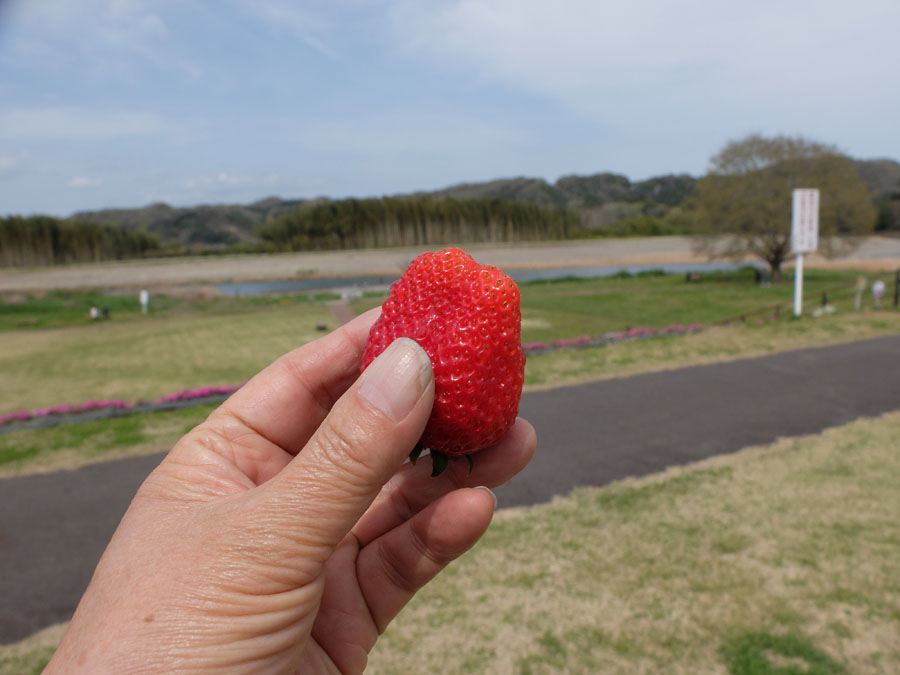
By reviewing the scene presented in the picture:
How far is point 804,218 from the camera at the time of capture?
13.5 m

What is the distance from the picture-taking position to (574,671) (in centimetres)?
306

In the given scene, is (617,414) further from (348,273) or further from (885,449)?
(348,273)

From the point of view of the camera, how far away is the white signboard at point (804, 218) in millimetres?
13391

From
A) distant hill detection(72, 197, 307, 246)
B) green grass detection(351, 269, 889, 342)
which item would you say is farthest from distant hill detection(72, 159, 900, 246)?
green grass detection(351, 269, 889, 342)

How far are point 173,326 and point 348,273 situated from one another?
2549 centimetres

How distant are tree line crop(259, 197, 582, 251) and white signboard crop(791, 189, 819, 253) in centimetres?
3995

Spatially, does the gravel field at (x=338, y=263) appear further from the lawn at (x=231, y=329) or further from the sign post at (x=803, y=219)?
the sign post at (x=803, y=219)

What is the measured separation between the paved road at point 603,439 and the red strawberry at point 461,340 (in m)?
3.34

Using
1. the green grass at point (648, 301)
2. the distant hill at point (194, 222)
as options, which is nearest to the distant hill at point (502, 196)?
the distant hill at point (194, 222)

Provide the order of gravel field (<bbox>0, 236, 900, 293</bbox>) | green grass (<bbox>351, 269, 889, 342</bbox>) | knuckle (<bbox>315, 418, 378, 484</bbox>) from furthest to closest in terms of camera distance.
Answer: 1. gravel field (<bbox>0, 236, 900, 293</bbox>)
2. green grass (<bbox>351, 269, 889, 342</bbox>)
3. knuckle (<bbox>315, 418, 378, 484</bbox>)

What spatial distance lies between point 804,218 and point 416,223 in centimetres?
4413

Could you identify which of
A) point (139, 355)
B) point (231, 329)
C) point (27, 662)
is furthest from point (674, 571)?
point (231, 329)

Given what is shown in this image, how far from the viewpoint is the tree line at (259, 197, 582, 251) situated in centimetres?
5434

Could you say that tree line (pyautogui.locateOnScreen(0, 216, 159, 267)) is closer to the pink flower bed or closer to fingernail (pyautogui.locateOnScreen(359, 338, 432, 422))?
the pink flower bed
